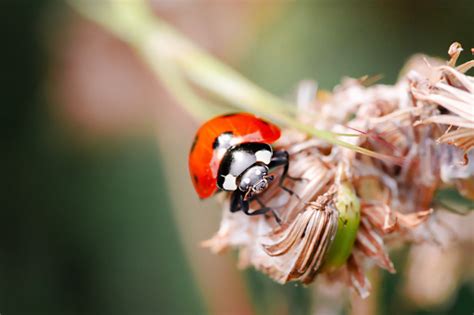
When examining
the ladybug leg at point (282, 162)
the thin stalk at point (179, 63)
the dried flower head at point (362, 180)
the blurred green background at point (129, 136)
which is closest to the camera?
the dried flower head at point (362, 180)

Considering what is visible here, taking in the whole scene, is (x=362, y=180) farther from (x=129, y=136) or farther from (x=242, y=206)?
(x=129, y=136)

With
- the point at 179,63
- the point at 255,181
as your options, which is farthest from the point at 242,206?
the point at 179,63

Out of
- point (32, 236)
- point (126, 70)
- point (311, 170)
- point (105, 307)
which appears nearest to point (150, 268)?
point (105, 307)

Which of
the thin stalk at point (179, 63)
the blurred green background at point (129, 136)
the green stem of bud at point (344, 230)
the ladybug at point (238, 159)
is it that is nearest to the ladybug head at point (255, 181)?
the ladybug at point (238, 159)

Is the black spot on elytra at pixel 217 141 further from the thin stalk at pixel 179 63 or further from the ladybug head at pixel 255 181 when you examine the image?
the thin stalk at pixel 179 63

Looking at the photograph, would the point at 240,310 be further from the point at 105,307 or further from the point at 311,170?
the point at 311,170

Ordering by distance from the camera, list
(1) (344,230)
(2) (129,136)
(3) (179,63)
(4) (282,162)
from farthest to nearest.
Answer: (2) (129,136)
(3) (179,63)
(4) (282,162)
(1) (344,230)

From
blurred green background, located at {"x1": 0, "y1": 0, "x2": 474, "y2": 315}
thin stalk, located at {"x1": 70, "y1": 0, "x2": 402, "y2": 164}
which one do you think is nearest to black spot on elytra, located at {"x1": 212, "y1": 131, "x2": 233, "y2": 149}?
thin stalk, located at {"x1": 70, "y1": 0, "x2": 402, "y2": 164}
